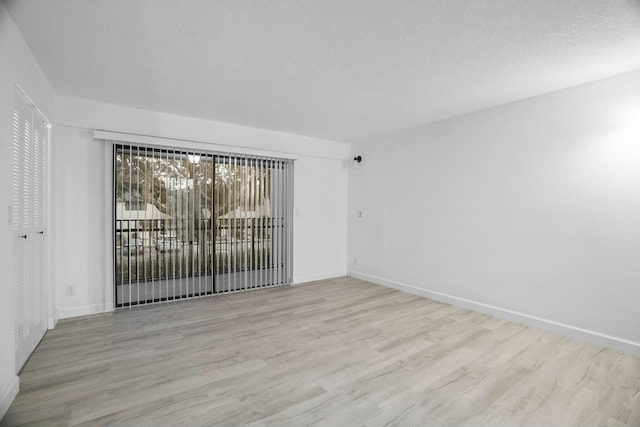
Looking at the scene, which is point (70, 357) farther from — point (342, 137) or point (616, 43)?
point (616, 43)

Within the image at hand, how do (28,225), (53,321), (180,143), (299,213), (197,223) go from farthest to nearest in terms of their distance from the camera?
(299,213)
(197,223)
(180,143)
(53,321)
(28,225)

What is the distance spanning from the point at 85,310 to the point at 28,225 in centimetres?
159

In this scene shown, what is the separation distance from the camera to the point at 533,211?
3.48m

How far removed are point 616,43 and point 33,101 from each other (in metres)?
4.78

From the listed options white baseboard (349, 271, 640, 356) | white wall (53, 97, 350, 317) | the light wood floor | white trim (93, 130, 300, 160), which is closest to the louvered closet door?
the light wood floor

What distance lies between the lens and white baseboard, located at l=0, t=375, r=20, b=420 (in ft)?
6.14

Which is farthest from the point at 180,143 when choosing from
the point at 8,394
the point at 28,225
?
the point at 8,394

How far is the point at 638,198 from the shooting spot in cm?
280

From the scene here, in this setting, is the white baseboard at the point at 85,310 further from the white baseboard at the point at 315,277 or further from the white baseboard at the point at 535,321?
the white baseboard at the point at 535,321

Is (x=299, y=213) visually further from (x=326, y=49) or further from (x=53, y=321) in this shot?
(x=53, y=321)

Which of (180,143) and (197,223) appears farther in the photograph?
(197,223)

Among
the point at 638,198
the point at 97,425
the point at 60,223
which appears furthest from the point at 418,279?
the point at 60,223

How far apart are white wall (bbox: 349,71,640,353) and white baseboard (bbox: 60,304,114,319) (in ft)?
13.6

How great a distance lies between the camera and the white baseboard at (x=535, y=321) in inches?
113
